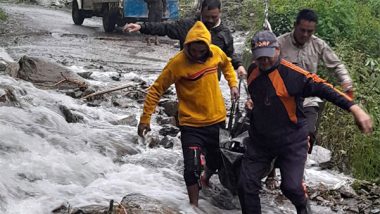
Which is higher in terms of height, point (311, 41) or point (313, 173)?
point (311, 41)

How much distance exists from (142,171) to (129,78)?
4.93 m

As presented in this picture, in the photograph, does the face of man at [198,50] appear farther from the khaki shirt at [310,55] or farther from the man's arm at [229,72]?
the khaki shirt at [310,55]

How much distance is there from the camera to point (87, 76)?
37.2 ft

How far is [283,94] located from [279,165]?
2.02 ft

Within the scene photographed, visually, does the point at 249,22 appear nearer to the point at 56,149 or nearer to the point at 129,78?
the point at 129,78

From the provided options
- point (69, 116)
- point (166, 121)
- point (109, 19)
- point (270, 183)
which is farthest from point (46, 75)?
point (109, 19)

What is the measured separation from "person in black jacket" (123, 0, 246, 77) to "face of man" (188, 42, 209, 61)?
66cm

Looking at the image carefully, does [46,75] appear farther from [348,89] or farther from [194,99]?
[348,89]

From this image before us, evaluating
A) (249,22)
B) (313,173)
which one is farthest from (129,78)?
(249,22)

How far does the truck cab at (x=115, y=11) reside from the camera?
17125 millimetres

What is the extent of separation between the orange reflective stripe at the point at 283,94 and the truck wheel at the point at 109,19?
46.3 ft

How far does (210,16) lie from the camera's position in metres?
5.77

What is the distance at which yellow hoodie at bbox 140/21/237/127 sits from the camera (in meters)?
5.19

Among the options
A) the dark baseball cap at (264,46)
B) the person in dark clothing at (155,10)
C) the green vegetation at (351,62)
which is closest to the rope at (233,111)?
the dark baseball cap at (264,46)
